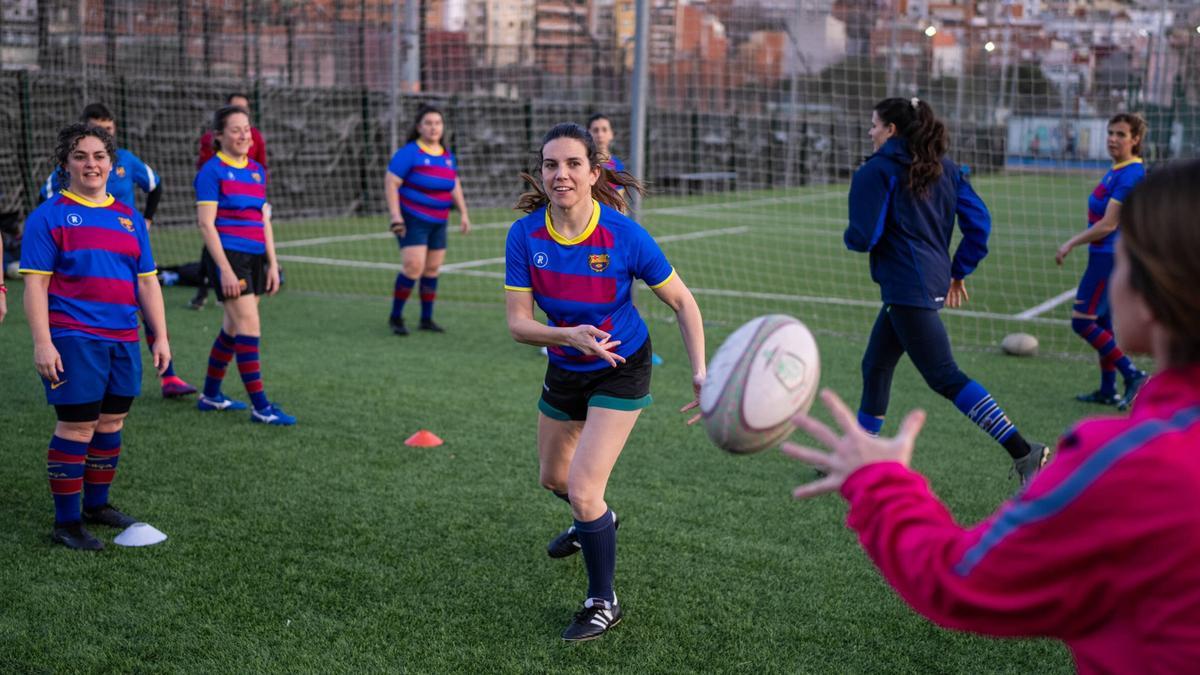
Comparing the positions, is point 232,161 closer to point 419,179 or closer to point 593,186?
point 419,179

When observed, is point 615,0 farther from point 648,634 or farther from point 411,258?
point 648,634

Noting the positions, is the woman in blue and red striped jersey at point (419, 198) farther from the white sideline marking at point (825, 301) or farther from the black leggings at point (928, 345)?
the black leggings at point (928, 345)

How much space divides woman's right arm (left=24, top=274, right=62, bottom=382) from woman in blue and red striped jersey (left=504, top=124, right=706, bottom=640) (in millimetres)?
1912

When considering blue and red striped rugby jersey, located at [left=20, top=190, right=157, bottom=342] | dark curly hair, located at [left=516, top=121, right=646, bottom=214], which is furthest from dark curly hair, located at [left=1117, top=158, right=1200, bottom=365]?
blue and red striped rugby jersey, located at [left=20, top=190, right=157, bottom=342]

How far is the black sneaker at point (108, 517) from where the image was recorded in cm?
487

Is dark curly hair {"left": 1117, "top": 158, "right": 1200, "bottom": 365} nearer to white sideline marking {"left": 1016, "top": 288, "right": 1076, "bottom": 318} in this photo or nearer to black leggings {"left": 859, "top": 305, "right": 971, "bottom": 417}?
black leggings {"left": 859, "top": 305, "right": 971, "bottom": 417}

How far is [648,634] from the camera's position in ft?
13.0

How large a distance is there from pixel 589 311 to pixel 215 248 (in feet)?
11.6

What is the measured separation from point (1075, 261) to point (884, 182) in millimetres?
13063

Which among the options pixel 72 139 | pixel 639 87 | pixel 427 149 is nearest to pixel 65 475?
pixel 72 139

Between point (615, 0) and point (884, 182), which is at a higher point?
point (615, 0)

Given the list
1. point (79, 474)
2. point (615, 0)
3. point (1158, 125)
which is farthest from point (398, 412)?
point (1158, 125)

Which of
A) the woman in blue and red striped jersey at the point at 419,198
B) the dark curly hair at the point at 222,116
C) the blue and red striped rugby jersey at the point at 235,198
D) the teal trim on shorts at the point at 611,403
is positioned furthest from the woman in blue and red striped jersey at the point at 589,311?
the woman in blue and red striped jersey at the point at 419,198

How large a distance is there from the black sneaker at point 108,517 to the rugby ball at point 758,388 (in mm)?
3349
